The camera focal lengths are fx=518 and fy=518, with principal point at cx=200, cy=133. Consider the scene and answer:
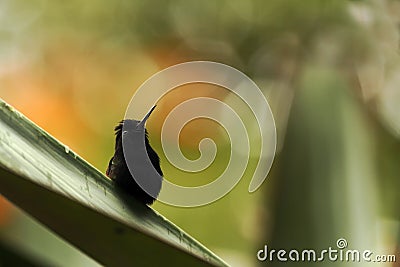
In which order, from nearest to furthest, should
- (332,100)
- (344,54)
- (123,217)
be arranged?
(123,217), (332,100), (344,54)

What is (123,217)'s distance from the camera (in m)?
0.67

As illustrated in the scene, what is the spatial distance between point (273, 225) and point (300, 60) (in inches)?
12.2

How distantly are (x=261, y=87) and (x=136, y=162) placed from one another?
278 mm

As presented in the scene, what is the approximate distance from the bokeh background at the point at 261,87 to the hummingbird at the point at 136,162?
0.02 meters

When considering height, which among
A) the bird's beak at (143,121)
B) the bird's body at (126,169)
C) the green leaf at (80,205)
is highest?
the bird's beak at (143,121)

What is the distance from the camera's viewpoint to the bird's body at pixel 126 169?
2.62 feet

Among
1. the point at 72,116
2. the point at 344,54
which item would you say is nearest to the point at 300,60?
the point at 344,54

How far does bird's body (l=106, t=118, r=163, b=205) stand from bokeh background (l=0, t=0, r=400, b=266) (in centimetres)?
2

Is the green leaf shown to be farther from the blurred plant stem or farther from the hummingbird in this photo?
the blurred plant stem

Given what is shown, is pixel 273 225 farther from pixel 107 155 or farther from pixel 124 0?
pixel 124 0

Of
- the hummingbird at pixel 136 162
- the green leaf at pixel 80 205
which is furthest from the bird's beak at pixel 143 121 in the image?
the green leaf at pixel 80 205

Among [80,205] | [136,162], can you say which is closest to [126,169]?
[136,162]

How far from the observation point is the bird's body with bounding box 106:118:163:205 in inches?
31.4

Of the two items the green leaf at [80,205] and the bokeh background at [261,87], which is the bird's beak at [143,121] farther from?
the green leaf at [80,205]
